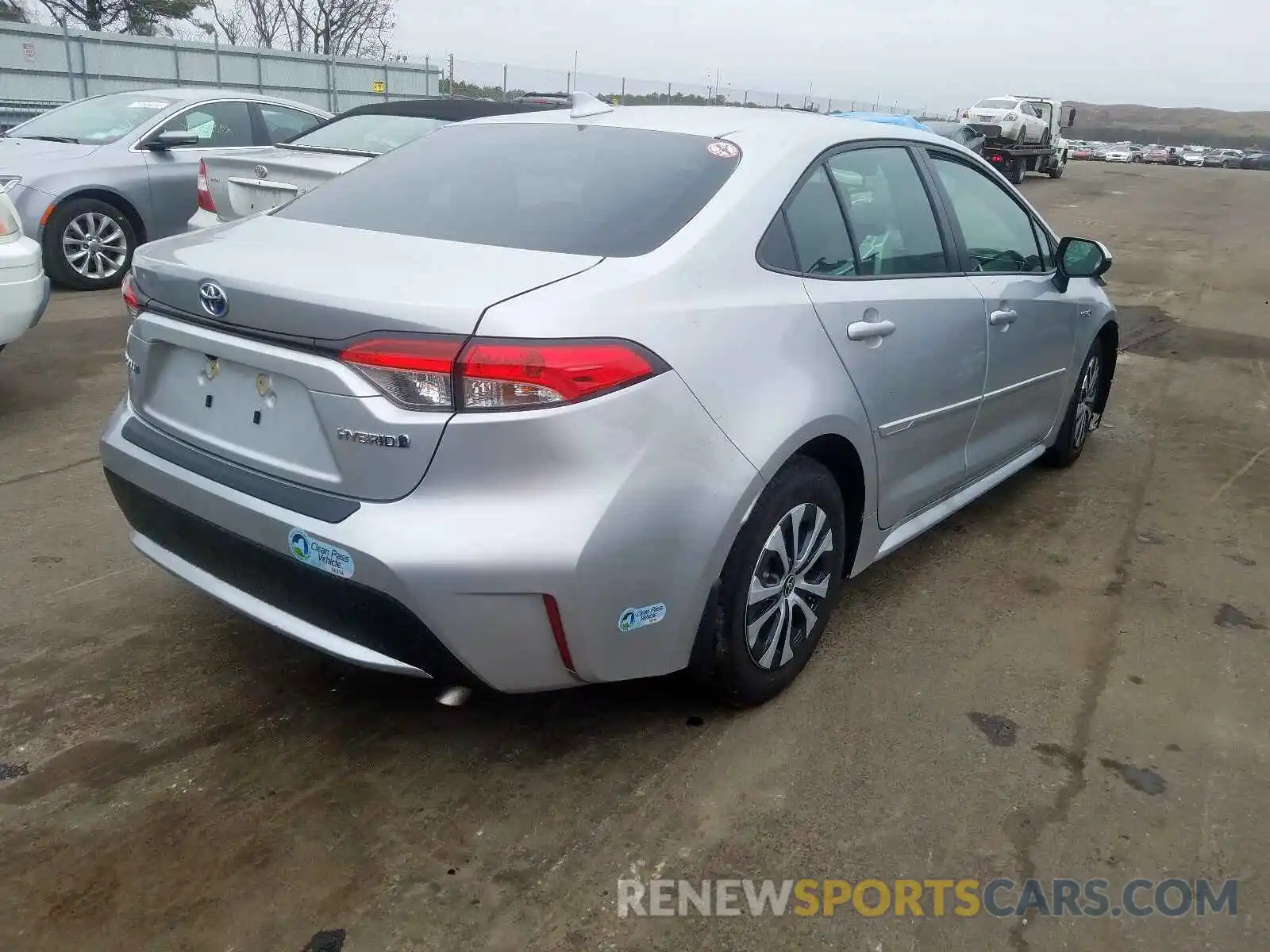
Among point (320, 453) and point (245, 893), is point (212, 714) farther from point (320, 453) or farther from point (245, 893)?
point (320, 453)

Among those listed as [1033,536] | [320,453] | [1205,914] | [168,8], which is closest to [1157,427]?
[1033,536]

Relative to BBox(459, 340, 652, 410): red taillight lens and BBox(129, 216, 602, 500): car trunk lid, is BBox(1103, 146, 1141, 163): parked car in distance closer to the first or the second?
BBox(129, 216, 602, 500): car trunk lid

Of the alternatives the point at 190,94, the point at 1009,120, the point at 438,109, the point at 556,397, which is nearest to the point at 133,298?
the point at 556,397

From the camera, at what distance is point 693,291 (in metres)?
2.63

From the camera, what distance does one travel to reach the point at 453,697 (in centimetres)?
289

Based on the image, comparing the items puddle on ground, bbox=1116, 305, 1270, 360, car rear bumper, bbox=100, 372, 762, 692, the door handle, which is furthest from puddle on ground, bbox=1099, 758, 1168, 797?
puddle on ground, bbox=1116, 305, 1270, 360

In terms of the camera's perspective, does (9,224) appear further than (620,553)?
Yes

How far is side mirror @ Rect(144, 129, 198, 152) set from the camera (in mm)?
8578

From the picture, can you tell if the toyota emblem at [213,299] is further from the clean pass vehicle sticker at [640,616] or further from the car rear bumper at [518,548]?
the clean pass vehicle sticker at [640,616]

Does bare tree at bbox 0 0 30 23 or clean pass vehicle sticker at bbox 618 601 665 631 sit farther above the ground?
bare tree at bbox 0 0 30 23

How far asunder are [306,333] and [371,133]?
20.1ft

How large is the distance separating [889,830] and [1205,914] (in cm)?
69

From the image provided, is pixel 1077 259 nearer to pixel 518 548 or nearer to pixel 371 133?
pixel 518 548

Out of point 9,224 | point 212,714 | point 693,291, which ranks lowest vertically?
point 212,714
